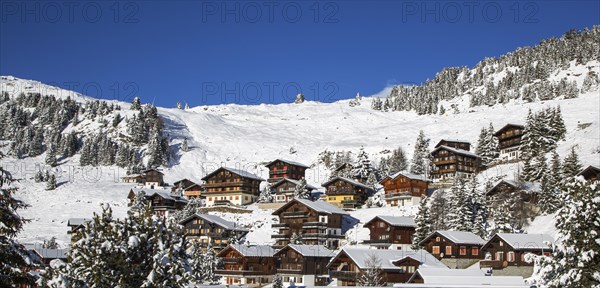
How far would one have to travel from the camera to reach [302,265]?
73.2m

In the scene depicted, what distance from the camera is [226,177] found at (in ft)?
369

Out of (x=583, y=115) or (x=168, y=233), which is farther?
(x=583, y=115)

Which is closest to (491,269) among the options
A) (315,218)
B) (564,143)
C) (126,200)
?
(315,218)

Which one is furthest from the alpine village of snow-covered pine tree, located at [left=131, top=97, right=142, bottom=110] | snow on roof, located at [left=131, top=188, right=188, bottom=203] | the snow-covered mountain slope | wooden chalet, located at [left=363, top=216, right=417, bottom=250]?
snow-covered pine tree, located at [left=131, top=97, right=142, bottom=110]

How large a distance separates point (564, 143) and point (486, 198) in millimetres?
28849

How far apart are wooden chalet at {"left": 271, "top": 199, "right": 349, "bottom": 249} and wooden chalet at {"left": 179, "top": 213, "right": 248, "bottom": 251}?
5556 millimetres

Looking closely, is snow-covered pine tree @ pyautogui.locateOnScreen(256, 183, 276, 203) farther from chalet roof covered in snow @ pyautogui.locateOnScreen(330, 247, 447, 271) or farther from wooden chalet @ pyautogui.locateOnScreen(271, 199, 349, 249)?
chalet roof covered in snow @ pyautogui.locateOnScreen(330, 247, 447, 271)

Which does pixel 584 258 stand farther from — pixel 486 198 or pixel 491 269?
pixel 486 198

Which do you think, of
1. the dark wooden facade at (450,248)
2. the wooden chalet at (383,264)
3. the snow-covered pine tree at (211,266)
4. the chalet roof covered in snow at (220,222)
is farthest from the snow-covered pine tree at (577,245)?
the chalet roof covered in snow at (220,222)

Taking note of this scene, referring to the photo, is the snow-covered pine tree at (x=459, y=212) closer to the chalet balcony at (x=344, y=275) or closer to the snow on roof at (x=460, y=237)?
the snow on roof at (x=460, y=237)

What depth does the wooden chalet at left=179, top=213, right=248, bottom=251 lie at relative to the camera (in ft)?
284

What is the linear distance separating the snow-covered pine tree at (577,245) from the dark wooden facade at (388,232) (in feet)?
159

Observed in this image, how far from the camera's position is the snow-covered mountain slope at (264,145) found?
99.1 metres

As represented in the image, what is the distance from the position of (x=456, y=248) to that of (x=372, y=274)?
12.6 m
